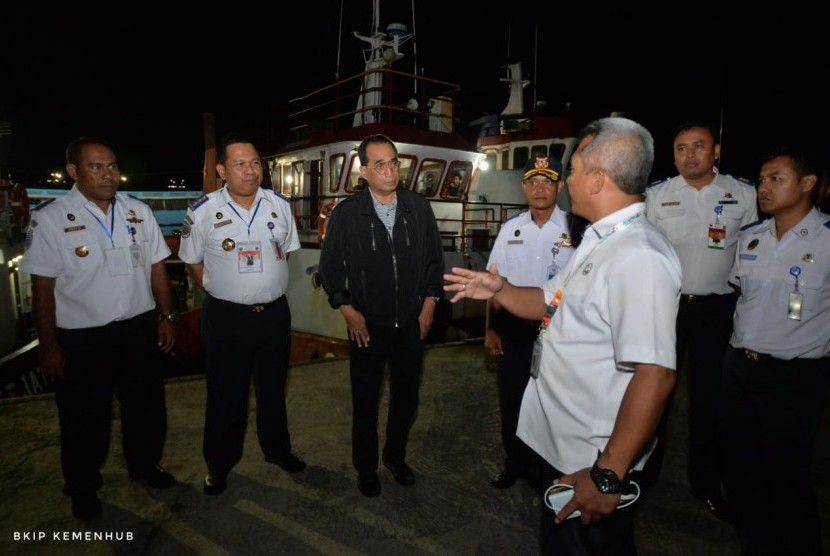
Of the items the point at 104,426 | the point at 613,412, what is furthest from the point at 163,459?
the point at 613,412

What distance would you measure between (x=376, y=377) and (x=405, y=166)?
25.1 ft

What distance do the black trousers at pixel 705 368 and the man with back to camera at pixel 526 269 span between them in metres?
0.81

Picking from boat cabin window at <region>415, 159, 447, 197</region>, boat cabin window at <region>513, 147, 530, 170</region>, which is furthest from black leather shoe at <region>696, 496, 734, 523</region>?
boat cabin window at <region>513, 147, 530, 170</region>

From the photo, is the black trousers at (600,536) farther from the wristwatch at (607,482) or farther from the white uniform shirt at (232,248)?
the white uniform shirt at (232,248)

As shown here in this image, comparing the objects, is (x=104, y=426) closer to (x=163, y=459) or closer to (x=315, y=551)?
(x=163, y=459)

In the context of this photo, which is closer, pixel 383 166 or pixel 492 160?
pixel 383 166

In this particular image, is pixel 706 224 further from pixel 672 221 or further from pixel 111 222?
pixel 111 222

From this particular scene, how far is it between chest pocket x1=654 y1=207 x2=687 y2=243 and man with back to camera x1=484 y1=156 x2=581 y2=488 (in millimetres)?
592

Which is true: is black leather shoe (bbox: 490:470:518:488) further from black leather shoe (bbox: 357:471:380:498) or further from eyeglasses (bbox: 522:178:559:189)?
eyeglasses (bbox: 522:178:559:189)

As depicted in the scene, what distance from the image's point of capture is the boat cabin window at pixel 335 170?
9.61 m

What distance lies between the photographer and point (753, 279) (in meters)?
2.33

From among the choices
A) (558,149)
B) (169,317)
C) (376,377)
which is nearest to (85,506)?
(169,317)

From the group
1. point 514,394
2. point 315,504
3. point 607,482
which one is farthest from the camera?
point 514,394

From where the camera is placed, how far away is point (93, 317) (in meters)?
2.61
